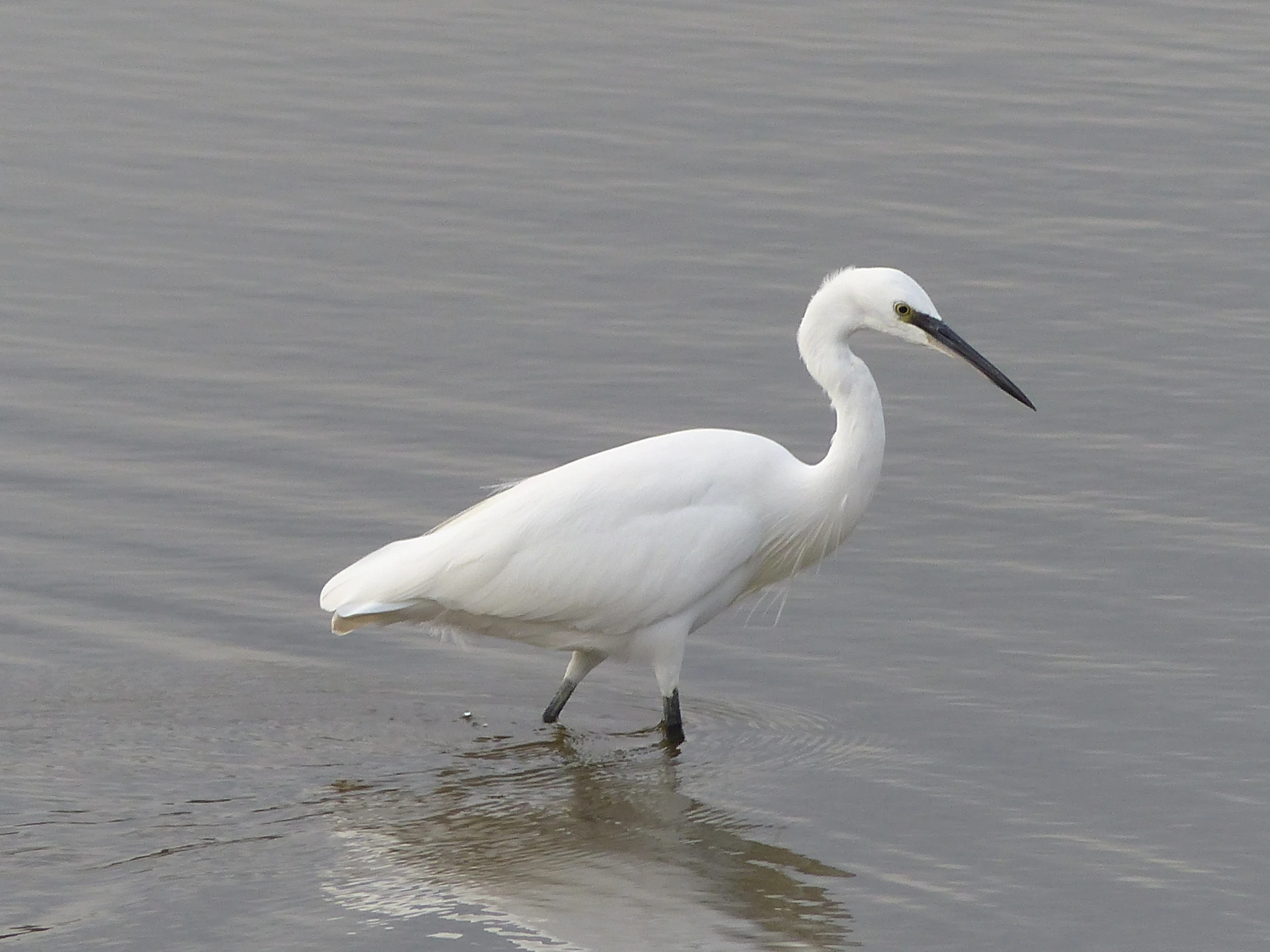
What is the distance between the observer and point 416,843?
21.2 ft

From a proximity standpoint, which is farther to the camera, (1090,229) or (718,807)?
(1090,229)

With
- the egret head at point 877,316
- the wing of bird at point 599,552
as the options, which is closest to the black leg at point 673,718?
the wing of bird at point 599,552

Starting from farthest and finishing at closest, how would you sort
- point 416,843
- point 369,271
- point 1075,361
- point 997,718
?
1. point 369,271
2. point 1075,361
3. point 997,718
4. point 416,843

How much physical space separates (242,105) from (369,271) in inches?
103

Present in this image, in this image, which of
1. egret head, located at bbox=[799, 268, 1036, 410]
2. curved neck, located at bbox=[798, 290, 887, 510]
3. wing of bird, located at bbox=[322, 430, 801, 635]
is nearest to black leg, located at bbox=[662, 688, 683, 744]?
wing of bird, located at bbox=[322, 430, 801, 635]

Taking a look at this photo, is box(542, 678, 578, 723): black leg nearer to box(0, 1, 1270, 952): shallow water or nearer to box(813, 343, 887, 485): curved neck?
box(0, 1, 1270, 952): shallow water

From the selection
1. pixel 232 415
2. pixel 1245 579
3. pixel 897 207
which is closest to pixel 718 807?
pixel 1245 579

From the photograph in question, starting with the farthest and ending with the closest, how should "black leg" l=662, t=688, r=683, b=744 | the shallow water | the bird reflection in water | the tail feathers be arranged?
1. "black leg" l=662, t=688, r=683, b=744
2. the tail feathers
3. the shallow water
4. the bird reflection in water

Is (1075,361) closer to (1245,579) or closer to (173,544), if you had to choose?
(1245,579)

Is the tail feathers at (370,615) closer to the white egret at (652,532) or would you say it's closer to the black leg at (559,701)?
the white egret at (652,532)

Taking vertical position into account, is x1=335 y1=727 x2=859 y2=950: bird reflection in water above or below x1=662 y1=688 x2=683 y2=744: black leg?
below

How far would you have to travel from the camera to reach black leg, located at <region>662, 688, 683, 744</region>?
727 cm

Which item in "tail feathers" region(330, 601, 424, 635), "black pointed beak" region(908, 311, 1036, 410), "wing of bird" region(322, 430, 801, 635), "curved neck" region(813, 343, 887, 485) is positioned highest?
"black pointed beak" region(908, 311, 1036, 410)

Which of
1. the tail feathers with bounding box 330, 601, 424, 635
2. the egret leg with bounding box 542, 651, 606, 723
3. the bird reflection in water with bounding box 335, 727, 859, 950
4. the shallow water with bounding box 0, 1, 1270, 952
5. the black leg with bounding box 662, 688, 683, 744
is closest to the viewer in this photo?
the bird reflection in water with bounding box 335, 727, 859, 950
